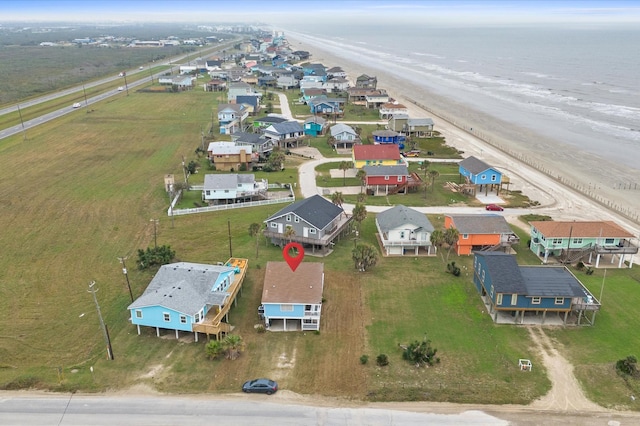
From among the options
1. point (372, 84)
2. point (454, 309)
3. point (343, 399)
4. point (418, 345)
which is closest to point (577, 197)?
point (454, 309)

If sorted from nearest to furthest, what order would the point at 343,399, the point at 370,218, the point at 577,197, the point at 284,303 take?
the point at 343,399
the point at 284,303
the point at 370,218
the point at 577,197

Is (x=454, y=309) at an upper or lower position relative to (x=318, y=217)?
lower

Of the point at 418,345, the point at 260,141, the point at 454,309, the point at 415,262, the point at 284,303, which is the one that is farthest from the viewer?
the point at 260,141

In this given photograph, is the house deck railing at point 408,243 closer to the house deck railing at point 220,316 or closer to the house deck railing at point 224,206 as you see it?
the house deck railing at point 220,316

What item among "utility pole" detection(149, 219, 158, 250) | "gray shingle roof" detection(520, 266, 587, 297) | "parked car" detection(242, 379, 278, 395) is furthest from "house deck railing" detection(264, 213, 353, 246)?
"parked car" detection(242, 379, 278, 395)

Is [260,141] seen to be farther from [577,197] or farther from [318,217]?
[577,197]

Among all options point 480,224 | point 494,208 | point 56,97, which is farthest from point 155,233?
point 56,97
